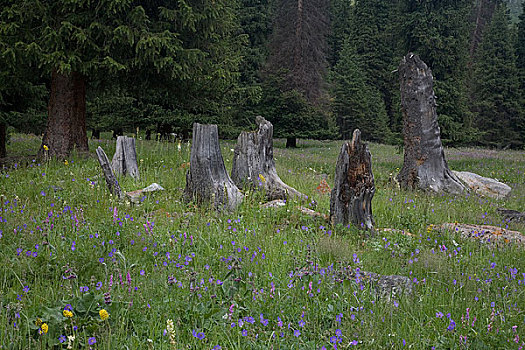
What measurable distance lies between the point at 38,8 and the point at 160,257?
810 cm

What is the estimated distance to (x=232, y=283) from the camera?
10.9 feet

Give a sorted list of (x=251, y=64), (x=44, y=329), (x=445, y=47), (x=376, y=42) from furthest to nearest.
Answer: (x=376, y=42)
(x=251, y=64)
(x=445, y=47)
(x=44, y=329)

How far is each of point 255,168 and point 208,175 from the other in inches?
52.6

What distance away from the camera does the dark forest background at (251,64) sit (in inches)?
387

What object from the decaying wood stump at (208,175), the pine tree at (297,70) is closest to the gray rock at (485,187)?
the decaying wood stump at (208,175)

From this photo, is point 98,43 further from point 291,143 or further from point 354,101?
point 354,101

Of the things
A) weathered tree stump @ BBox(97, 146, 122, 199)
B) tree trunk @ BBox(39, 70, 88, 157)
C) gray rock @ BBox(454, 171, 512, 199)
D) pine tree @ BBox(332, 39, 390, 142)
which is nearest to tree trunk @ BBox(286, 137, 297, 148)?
pine tree @ BBox(332, 39, 390, 142)

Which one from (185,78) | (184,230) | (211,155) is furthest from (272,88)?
(184,230)

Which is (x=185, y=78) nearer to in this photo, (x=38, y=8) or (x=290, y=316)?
(x=38, y=8)

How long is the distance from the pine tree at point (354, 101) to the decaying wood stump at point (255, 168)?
3025cm

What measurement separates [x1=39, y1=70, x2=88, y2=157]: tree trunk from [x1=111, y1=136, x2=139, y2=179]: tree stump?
2.67 m

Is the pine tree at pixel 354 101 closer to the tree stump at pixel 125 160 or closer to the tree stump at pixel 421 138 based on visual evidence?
→ the tree stump at pixel 421 138

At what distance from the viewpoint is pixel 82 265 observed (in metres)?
3.77

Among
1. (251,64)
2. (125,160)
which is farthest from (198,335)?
(251,64)
